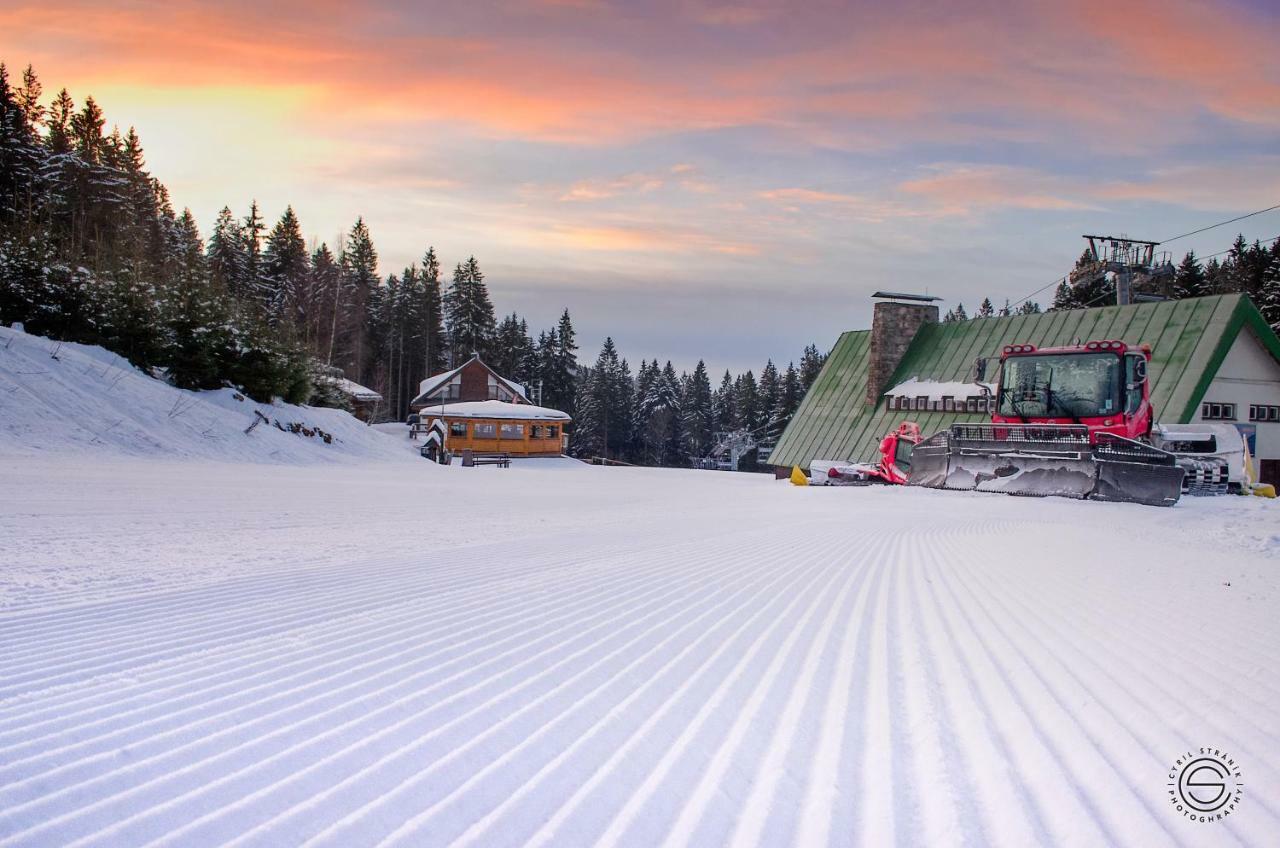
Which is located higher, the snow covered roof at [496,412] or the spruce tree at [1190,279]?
the spruce tree at [1190,279]

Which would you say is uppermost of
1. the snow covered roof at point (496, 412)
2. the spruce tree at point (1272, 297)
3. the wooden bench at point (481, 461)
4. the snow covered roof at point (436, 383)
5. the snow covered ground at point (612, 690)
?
the spruce tree at point (1272, 297)

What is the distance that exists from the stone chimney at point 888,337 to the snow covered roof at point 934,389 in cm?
69

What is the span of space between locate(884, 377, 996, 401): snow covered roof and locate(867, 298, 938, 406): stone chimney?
0.69 metres

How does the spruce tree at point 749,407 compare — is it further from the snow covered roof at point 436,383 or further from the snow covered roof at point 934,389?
the snow covered roof at point 934,389

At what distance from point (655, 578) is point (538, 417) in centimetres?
4032

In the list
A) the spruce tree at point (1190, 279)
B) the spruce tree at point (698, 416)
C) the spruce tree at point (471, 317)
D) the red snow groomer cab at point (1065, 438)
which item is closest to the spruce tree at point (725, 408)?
the spruce tree at point (698, 416)

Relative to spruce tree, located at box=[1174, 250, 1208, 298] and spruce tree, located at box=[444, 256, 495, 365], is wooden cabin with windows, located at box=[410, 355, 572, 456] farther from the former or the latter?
spruce tree, located at box=[1174, 250, 1208, 298]

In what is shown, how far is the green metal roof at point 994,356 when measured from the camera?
84.6ft

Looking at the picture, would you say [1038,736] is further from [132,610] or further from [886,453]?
[886,453]

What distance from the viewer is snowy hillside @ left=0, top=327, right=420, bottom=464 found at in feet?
52.0

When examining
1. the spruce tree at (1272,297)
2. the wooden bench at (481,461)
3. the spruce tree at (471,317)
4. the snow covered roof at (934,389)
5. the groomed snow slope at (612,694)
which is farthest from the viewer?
the spruce tree at (471,317)

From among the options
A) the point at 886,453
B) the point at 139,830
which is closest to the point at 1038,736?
the point at 139,830

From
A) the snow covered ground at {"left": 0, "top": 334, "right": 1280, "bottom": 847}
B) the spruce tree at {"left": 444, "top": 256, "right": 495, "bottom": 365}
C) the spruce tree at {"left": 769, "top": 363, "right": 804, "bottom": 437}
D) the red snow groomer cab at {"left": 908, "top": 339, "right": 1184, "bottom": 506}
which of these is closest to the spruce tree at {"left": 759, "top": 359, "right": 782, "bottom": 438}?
the spruce tree at {"left": 769, "top": 363, "right": 804, "bottom": 437}

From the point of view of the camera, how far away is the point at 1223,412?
88.6 feet
